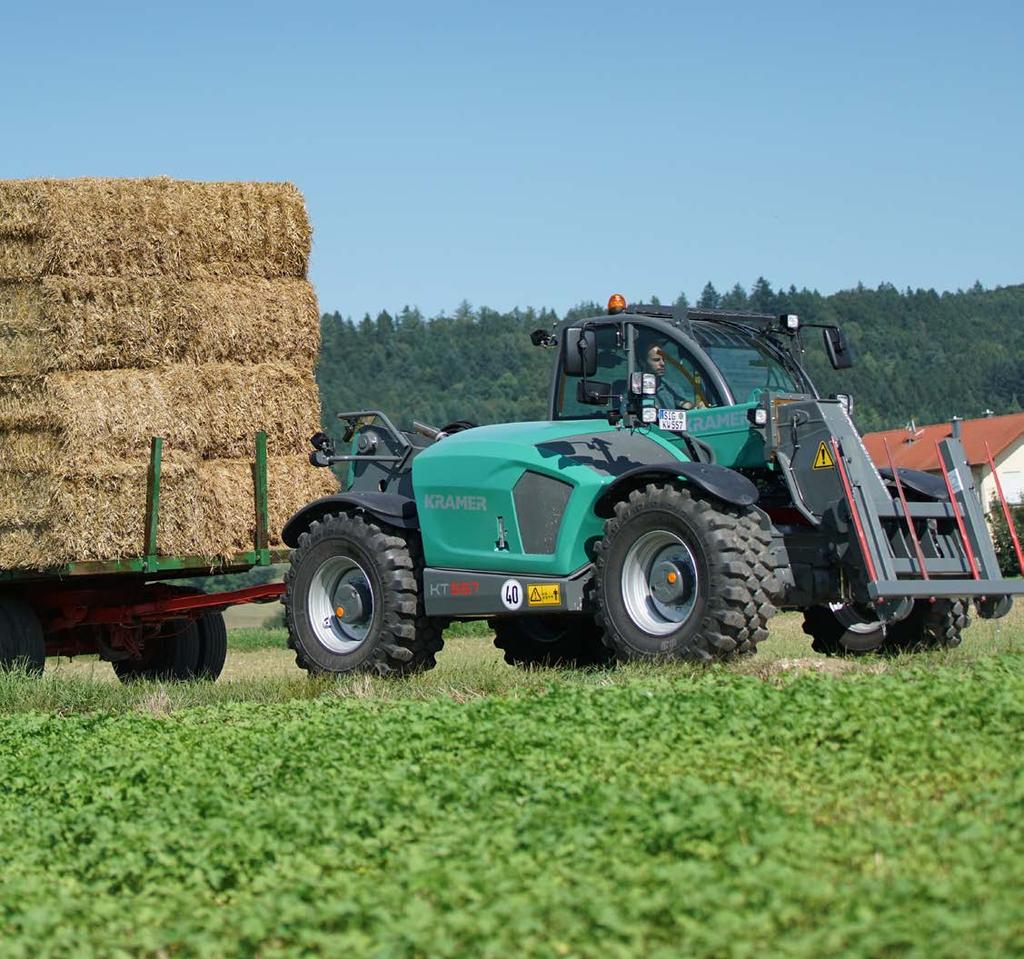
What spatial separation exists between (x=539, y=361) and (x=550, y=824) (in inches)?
3649

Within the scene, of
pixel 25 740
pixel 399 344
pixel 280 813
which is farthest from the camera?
pixel 399 344

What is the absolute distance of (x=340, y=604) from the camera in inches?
517

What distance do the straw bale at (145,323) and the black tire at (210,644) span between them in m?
2.89

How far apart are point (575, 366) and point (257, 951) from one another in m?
6.85

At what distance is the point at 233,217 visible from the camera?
48.4 feet

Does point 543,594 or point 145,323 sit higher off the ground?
point 145,323

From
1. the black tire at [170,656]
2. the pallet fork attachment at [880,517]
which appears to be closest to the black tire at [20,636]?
the black tire at [170,656]

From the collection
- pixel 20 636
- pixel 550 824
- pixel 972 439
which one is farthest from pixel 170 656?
pixel 972 439

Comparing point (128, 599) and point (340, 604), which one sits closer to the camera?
point (340, 604)

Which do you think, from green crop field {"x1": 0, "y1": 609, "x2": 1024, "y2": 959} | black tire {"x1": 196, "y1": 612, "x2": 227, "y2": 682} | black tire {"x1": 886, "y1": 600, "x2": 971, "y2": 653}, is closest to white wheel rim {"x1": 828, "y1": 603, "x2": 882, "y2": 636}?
black tire {"x1": 886, "y1": 600, "x2": 971, "y2": 653}

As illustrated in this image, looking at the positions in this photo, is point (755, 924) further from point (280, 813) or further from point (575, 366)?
point (575, 366)

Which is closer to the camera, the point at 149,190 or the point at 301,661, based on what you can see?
the point at 301,661

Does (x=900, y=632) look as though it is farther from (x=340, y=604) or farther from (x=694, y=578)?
(x=340, y=604)

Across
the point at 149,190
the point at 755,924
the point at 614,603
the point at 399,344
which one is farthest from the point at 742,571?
the point at 399,344
